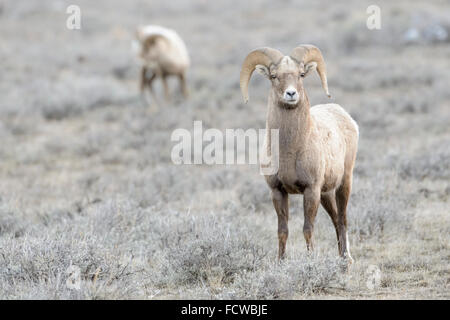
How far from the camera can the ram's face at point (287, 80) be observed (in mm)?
5852

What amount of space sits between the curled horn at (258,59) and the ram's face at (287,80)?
0.19 feet

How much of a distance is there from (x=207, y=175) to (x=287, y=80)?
487cm

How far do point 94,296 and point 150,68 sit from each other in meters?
12.1

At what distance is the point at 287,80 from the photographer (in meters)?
5.95

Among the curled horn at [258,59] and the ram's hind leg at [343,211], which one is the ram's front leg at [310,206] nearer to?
the ram's hind leg at [343,211]

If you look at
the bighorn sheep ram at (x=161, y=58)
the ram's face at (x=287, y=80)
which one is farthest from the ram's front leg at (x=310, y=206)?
the bighorn sheep ram at (x=161, y=58)

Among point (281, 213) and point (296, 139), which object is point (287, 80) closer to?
point (296, 139)

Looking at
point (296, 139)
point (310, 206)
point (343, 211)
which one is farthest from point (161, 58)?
point (310, 206)

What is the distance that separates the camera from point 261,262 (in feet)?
20.4

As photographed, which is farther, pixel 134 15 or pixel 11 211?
pixel 134 15

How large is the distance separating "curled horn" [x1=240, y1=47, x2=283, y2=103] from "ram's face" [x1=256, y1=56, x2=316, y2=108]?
0.06 metres

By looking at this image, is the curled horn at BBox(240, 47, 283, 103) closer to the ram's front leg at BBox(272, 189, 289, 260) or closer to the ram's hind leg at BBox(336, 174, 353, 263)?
the ram's front leg at BBox(272, 189, 289, 260)
